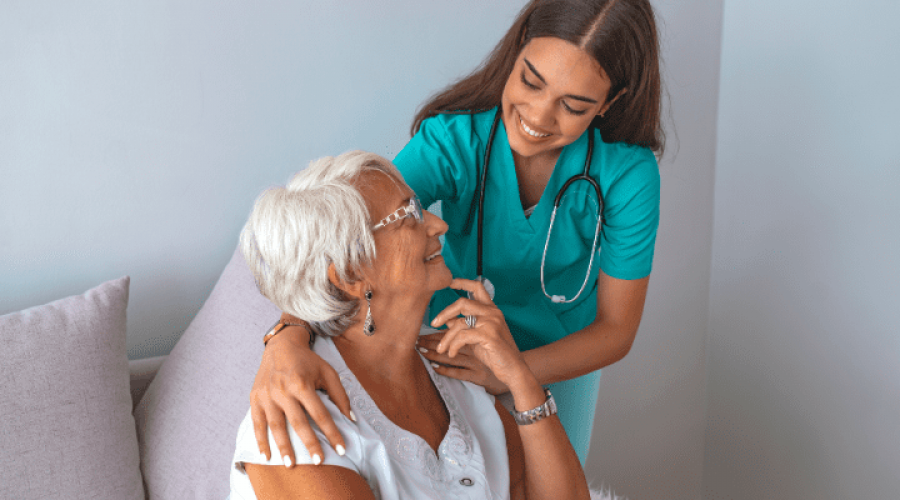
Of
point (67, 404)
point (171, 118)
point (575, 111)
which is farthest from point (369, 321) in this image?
point (171, 118)

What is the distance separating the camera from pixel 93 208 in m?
1.55

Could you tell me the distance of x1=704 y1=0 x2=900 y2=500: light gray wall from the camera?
1758 millimetres

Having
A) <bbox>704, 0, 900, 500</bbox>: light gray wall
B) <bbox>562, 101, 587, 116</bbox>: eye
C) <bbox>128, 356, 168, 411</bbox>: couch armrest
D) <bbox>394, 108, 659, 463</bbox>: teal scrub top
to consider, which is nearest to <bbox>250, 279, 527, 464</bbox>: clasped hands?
<bbox>394, 108, 659, 463</bbox>: teal scrub top

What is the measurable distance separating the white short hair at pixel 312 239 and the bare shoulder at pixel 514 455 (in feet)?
1.35

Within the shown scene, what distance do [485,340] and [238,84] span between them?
934mm

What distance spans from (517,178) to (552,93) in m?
0.29

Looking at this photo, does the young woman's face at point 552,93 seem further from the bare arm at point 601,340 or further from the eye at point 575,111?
the bare arm at point 601,340

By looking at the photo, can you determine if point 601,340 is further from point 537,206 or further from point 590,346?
point 537,206

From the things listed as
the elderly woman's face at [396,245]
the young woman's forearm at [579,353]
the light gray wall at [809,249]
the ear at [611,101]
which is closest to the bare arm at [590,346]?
the young woman's forearm at [579,353]

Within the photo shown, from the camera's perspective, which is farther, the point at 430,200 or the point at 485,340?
the point at 430,200

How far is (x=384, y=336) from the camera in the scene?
1186mm

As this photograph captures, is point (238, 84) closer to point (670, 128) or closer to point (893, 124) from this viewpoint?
point (670, 128)

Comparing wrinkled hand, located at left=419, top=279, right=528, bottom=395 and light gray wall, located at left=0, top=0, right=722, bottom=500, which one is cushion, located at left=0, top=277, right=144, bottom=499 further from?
wrinkled hand, located at left=419, top=279, right=528, bottom=395

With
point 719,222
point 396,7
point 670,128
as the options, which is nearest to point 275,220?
point 396,7
